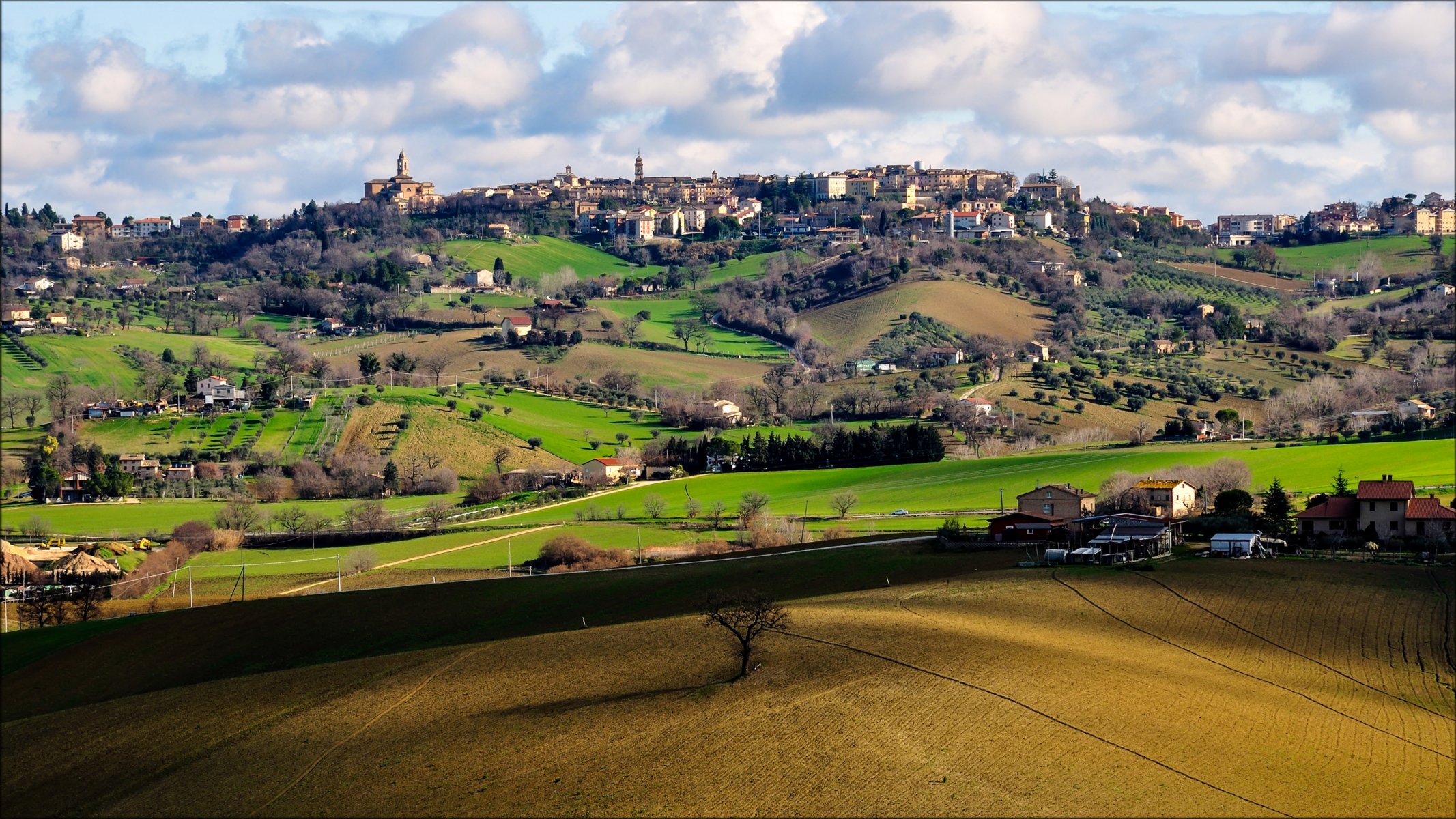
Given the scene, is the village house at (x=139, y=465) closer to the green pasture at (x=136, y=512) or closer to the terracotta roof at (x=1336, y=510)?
the green pasture at (x=136, y=512)

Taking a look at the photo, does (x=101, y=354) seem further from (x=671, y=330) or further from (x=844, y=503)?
(x=844, y=503)

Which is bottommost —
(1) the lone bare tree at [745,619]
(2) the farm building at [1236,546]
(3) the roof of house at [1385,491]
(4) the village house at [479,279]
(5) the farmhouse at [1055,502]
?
(1) the lone bare tree at [745,619]

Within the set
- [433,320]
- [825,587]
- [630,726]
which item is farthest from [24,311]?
[630,726]

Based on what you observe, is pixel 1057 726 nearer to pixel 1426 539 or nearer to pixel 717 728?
pixel 717 728

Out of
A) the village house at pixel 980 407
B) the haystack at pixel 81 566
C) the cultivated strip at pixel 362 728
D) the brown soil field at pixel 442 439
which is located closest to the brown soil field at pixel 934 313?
the village house at pixel 980 407

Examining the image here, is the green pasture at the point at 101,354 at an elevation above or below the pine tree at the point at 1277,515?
above

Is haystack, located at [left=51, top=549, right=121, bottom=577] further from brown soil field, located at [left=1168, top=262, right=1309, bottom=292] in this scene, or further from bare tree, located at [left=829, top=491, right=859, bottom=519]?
brown soil field, located at [left=1168, top=262, right=1309, bottom=292]

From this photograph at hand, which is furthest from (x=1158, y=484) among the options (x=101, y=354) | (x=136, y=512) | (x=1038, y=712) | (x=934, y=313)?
(x=101, y=354)
